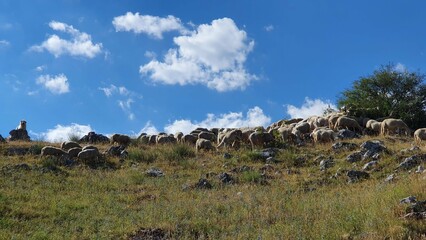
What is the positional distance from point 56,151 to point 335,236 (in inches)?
712

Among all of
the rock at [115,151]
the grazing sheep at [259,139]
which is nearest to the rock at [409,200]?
the grazing sheep at [259,139]

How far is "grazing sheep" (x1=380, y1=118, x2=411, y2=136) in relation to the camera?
28.2 metres

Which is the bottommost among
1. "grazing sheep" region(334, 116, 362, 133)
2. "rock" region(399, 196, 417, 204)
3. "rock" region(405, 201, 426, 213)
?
"rock" region(405, 201, 426, 213)

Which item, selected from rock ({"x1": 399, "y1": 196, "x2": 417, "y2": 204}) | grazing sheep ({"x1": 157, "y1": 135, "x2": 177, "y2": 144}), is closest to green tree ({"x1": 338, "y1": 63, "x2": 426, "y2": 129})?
grazing sheep ({"x1": 157, "y1": 135, "x2": 177, "y2": 144})

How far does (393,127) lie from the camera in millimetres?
28203

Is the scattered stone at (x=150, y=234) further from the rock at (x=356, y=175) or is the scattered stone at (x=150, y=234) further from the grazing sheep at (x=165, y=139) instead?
the grazing sheep at (x=165, y=139)

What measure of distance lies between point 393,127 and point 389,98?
9848mm

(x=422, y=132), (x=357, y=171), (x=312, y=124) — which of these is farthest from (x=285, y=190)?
(x=312, y=124)

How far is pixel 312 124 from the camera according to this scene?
31.8 meters

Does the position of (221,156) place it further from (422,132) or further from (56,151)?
(422,132)

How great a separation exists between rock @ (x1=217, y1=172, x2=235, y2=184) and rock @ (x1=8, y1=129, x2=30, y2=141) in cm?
1882

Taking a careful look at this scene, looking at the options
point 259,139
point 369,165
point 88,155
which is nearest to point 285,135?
point 259,139

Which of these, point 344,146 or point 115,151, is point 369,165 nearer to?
point 344,146

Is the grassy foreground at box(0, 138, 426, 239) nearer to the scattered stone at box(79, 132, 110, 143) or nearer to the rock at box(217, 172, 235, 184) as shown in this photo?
the rock at box(217, 172, 235, 184)
